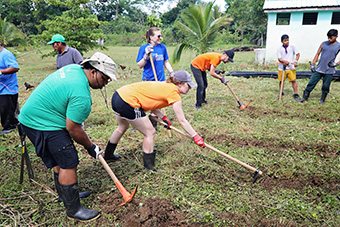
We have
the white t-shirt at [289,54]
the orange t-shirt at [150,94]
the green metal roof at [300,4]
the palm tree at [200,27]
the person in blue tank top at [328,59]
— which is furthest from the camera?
the green metal roof at [300,4]

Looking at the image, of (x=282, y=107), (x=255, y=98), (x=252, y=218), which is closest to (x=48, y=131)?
(x=252, y=218)

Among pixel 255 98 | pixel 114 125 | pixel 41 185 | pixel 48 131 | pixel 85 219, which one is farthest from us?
pixel 255 98

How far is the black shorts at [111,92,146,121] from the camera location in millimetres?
3063

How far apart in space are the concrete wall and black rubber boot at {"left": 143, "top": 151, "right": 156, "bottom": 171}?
11364 millimetres

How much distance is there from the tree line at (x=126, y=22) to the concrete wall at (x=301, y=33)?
2.42 metres

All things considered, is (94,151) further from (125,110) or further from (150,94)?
(150,94)

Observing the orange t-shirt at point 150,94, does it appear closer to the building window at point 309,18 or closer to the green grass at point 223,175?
the green grass at point 223,175

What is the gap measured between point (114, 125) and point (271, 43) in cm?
1059

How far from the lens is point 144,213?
2660 millimetres

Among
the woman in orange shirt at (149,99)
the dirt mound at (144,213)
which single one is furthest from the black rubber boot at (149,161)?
the dirt mound at (144,213)

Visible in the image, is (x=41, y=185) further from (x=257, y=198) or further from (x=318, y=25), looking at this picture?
(x=318, y=25)

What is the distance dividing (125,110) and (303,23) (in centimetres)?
1279

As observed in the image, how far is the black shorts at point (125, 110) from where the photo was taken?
3.06 m

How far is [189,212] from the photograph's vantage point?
2730 millimetres
